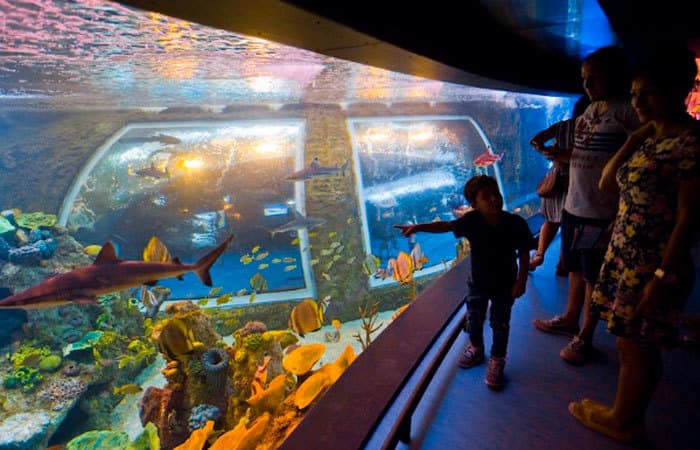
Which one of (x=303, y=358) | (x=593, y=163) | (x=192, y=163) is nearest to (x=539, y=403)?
(x=593, y=163)

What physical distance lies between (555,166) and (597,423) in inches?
73.6

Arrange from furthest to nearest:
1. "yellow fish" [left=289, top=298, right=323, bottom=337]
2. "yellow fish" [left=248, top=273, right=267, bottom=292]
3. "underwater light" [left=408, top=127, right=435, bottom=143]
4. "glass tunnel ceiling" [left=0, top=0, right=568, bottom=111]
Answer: "underwater light" [left=408, top=127, right=435, bottom=143]
"yellow fish" [left=248, top=273, right=267, bottom=292]
"yellow fish" [left=289, top=298, right=323, bottom=337]
"glass tunnel ceiling" [left=0, top=0, right=568, bottom=111]

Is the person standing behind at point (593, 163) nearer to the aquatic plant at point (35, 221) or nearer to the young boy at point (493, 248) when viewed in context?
the young boy at point (493, 248)

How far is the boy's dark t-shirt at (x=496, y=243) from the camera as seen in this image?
161 centimetres

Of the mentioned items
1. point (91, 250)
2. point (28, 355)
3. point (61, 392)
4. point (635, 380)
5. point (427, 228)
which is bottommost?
point (61, 392)

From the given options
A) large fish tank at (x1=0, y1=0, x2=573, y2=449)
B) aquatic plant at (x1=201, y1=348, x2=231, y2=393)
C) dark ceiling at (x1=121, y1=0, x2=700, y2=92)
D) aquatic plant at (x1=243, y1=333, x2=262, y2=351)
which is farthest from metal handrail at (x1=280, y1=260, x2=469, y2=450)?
aquatic plant at (x1=201, y1=348, x2=231, y2=393)

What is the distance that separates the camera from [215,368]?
4.84 meters

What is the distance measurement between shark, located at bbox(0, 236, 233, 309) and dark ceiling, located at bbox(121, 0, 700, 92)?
2362mm

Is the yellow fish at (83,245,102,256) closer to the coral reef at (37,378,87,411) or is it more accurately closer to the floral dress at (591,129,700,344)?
the coral reef at (37,378,87,411)

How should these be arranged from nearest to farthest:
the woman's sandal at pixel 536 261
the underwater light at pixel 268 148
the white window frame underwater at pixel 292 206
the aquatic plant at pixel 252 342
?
the woman's sandal at pixel 536 261, the aquatic plant at pixel 252 342, the white window frame underwater at pixel 292 206, the underwater light at pixel 268 148

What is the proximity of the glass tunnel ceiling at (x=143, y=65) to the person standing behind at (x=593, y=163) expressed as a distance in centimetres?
376

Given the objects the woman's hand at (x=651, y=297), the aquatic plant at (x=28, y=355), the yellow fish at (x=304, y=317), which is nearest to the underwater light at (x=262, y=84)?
the yellow fish at (x=304, y=317)

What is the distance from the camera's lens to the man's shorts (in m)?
1.74

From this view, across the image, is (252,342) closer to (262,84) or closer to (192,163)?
(262,84)
